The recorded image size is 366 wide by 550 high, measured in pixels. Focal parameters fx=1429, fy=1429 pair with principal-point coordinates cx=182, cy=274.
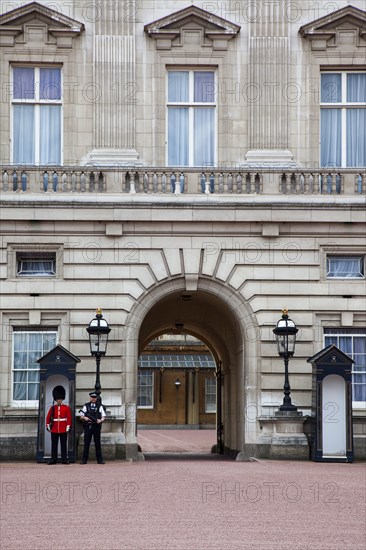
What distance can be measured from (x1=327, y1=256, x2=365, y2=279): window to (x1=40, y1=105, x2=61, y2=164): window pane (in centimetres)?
594

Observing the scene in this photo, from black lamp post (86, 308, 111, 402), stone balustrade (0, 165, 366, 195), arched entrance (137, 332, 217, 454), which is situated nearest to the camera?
black lamp post (86, 308, 111, 402)

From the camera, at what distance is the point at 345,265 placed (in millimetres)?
28625

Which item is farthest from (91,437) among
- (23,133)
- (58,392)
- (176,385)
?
(176,385)

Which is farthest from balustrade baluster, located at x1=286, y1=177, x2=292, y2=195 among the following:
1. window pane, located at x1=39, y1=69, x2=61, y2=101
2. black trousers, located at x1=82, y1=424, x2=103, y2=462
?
black trousers, located at x1=82, y1=424, x2=103, y2=462

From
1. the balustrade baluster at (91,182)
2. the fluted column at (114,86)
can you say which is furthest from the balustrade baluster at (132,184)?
the balustrade baluster at (91,182)

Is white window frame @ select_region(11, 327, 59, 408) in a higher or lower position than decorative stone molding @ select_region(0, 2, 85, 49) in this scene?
lower

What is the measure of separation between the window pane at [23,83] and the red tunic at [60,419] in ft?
22.2

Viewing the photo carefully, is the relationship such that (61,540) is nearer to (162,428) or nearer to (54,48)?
(54,48)

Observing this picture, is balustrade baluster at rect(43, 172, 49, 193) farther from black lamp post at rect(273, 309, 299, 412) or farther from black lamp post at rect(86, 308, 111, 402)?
black lamp post at rect(273, 309, 299, 412)

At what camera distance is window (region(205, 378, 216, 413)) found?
209 feet

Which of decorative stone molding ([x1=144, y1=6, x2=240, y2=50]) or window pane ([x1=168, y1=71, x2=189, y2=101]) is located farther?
window pane ([x1=168, y1=71, x2=189, y2=101])

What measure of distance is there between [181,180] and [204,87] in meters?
2.21

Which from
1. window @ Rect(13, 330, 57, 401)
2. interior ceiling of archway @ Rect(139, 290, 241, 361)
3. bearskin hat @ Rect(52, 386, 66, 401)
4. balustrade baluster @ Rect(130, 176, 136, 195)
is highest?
balustrade baluster @ Rect(130, 176, 136, 195)

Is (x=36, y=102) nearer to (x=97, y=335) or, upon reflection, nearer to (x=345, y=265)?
(x=97, y=335)
